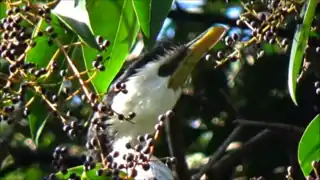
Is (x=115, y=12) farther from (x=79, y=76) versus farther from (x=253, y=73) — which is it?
(x=253, y=73)

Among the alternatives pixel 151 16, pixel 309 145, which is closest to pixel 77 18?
pixel 151 16

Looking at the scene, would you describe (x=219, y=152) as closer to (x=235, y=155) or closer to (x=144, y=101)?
(x=235, y=155)

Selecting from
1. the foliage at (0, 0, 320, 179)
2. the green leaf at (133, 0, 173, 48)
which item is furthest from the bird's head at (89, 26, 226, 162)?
the green leaf at (133, 0, 173, 48)

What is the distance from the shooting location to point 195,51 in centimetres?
180

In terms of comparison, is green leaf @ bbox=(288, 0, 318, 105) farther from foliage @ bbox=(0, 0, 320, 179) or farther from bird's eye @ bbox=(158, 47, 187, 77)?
bird's eye @ bbox=(158, 47, 187, 77)

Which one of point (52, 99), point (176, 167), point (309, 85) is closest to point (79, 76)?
point (52, 99)

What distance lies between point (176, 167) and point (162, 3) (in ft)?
2.01

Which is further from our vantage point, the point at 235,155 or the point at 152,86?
the point at 235,155

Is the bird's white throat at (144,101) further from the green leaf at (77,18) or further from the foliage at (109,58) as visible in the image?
→ the green leaf at (77,18)

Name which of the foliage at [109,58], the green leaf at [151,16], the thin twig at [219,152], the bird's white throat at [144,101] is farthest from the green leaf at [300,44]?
the thin twig at [219,152]

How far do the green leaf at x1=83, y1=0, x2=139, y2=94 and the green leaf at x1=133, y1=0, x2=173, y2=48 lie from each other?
0.05 meters

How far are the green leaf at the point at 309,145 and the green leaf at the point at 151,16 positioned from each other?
11.4 inches

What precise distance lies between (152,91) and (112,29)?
35 cm

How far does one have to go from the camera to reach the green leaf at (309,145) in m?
1.46
